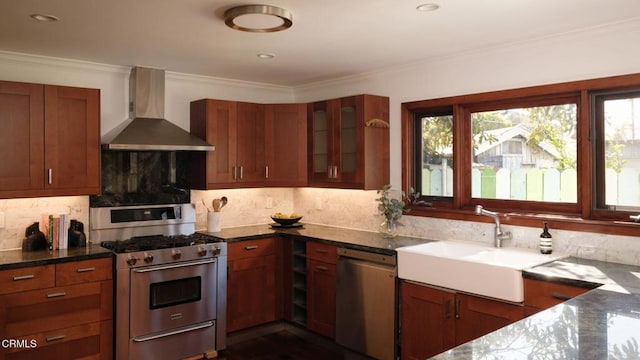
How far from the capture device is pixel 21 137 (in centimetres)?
359

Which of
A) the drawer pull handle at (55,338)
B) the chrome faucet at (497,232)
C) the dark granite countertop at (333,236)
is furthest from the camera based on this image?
the dark granite countertop at (333,236)

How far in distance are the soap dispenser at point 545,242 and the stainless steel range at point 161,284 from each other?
2.47 m

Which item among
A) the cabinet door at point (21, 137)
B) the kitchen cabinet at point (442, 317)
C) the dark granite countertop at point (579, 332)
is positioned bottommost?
the kitchen cabinet at point (442, 317)

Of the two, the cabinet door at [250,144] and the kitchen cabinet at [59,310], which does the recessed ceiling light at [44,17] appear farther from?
the cabinet door at [250,144]

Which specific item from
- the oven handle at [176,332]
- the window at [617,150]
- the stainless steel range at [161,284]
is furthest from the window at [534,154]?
the oven handle at [176,332]

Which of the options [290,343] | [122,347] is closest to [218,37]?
[122,347]

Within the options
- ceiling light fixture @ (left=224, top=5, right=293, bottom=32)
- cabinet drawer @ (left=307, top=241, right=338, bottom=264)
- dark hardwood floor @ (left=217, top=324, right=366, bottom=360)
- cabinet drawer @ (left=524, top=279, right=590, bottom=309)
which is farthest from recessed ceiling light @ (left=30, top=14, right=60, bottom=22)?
cabinet drawer @ (left=524, top=279, right=590, bottom=309)

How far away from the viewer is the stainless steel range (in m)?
3.69

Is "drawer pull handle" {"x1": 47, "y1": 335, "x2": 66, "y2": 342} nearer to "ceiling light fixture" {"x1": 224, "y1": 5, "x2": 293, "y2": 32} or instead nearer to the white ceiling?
the white ceiling

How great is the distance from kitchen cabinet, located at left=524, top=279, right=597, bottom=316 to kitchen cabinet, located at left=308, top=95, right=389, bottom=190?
182cm

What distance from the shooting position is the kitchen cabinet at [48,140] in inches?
139

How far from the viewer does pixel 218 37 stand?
340 centimetres

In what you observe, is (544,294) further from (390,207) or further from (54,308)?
(54,308)

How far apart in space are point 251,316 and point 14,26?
115 inches
